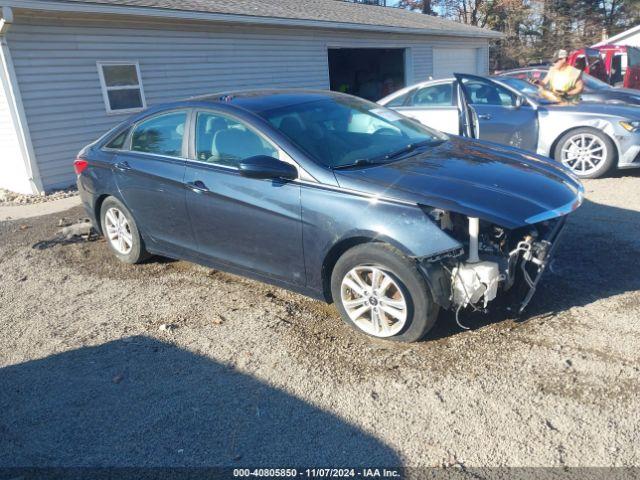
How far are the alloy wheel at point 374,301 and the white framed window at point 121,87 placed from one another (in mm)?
8291

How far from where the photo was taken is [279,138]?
12.5 feet

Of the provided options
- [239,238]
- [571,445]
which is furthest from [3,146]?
[571,445]

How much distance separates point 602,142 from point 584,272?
364cm

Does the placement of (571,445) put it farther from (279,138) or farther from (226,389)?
(279,138)

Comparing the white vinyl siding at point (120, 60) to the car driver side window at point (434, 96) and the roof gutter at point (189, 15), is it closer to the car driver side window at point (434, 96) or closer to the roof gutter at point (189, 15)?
the roof gutter at point (189, 15)

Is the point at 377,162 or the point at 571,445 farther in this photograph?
the point at 377,162

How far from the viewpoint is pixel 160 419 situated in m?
2.95

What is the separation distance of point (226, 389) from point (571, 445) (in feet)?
6.12

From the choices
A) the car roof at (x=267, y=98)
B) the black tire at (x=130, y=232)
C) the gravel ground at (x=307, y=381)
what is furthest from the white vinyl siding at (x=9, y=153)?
the car roof at (x=267, y=98)

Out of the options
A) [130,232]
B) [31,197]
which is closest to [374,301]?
[130,232]

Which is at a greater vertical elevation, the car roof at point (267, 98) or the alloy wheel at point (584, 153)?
the car roof at point (267, 98)

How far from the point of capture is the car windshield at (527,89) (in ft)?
25.8

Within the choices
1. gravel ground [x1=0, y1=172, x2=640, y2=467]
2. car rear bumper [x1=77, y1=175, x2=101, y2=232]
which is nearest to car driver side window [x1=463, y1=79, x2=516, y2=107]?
gravel ground [x1=0, y1=172, x2=640, y2=467]

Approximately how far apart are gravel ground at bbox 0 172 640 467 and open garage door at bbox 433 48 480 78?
1686 cm
